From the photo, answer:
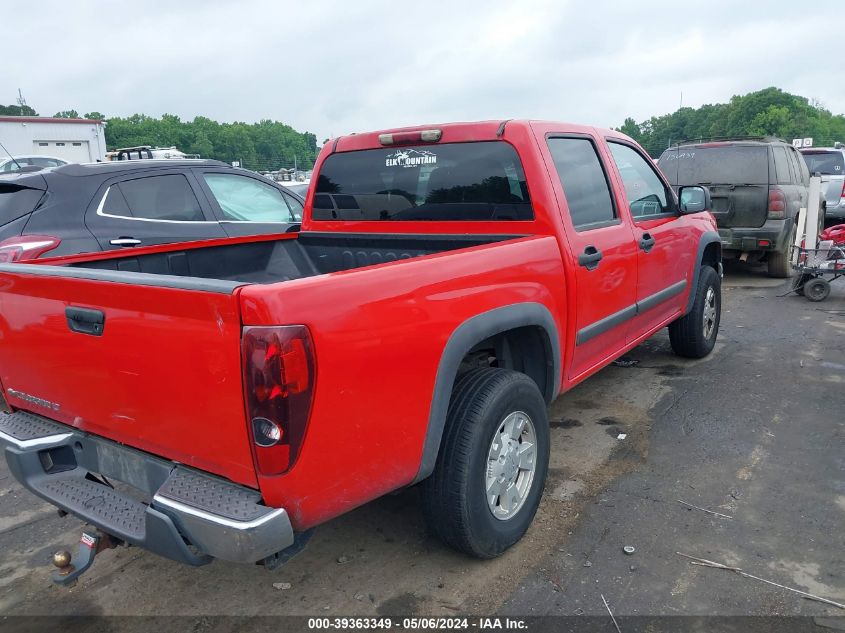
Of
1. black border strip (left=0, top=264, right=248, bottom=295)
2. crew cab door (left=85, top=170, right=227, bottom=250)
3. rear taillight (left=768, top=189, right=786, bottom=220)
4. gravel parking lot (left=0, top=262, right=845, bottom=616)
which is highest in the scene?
crew cab door (left=85, top=170, right=227, bottom=250)

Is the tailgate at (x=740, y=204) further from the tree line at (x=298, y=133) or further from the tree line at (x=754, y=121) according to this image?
the tree line at (x=298, y=133)

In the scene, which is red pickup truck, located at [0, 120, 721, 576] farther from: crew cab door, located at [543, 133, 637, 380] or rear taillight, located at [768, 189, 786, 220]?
rear taillight, located at [768, 189, 786, 220]

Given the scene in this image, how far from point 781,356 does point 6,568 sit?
580cm

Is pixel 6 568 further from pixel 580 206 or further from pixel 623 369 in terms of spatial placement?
pixel 623 369

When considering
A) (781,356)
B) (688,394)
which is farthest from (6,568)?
(781,356)

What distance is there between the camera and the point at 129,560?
9.92 ft

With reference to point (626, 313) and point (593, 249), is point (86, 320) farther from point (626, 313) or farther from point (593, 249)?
point (626, 313)

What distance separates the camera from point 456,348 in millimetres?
2529

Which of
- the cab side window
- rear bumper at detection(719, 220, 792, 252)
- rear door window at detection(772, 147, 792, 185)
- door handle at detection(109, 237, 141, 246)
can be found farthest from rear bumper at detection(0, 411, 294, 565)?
rear door window at detection(772, 147, 792, 185)

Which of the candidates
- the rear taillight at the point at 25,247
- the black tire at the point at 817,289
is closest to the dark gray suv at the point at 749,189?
the black tire at the point at 817,289

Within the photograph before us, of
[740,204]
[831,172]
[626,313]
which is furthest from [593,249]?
[831,172]

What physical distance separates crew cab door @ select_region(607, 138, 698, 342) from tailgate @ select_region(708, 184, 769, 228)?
13.7ft

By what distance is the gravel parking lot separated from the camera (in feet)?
8.76

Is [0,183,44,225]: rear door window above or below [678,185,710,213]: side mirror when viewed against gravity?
above
